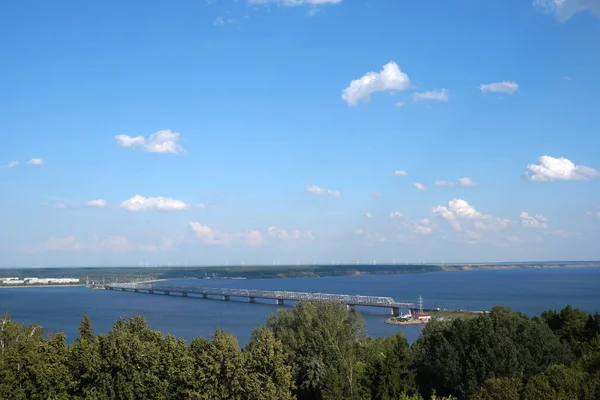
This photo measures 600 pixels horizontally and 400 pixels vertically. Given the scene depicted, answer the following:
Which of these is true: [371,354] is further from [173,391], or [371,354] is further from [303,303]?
[173,391]

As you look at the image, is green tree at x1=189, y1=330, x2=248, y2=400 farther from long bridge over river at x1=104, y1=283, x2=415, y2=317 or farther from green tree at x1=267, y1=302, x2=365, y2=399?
long bridge over river at x1=104, y1=283, x2=415, y2=317

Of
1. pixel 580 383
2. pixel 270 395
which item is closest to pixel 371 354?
pixel 270 395

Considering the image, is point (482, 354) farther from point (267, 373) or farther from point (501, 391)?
point (267, 373)

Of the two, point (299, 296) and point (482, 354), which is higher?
point (482, 354)

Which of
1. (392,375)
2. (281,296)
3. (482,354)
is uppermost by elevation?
(482,354)

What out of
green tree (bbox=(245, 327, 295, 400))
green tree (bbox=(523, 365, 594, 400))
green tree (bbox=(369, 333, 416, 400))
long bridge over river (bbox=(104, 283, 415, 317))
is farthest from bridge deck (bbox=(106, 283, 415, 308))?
green tree (bbox=(523, 365, 594, 400))

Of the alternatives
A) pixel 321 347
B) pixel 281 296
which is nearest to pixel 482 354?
pixel 321 347

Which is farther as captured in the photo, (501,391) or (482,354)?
(482,354)

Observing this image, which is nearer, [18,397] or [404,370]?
[18,397]
